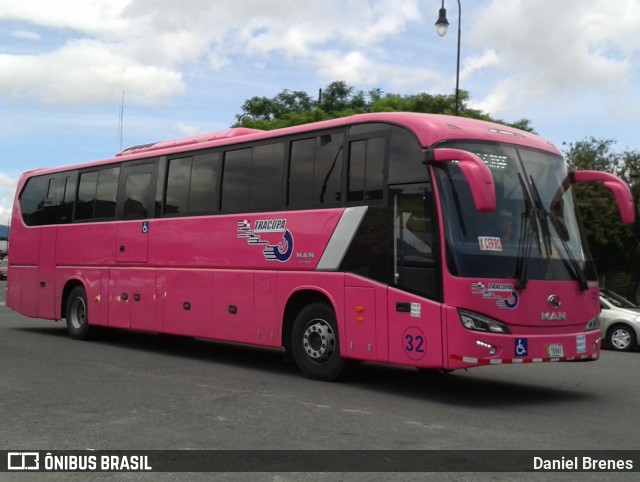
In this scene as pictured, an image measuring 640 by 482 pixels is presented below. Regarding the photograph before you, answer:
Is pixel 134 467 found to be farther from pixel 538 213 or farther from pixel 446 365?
pixel 538 213

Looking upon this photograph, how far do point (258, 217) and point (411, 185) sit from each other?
3003 mm

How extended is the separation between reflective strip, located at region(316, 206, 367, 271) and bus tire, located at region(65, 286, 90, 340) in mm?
7376

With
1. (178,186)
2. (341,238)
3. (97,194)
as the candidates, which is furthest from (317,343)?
(97,194)

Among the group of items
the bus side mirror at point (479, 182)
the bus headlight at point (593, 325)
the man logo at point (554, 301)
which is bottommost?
the bus headlight at point (593, 325)

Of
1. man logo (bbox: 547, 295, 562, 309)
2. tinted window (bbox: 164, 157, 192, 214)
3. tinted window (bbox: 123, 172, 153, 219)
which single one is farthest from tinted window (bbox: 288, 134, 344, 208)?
tinted window (bbox: 123, 172, 153, 219)

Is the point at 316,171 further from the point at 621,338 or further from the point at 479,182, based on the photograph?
the point at 621,338

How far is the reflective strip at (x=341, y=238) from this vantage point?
10.3 meters

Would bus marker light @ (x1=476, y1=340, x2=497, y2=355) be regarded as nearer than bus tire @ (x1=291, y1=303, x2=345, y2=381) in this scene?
Yes

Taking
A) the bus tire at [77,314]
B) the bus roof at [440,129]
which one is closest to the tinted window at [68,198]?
the bus tire at [77,314]

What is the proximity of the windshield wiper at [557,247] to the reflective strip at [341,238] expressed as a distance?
7.05ft

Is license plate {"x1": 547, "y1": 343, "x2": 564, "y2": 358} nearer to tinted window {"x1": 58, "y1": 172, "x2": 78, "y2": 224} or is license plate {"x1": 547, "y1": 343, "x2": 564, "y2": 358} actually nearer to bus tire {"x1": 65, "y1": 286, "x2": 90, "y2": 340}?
bus tire {"x1": 65, "y1": 286, "x2": 90, "y2": 340}

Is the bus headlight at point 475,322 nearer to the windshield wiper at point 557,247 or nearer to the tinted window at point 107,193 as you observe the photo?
the windshield wiper at point 557,247

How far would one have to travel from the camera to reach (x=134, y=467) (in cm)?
603

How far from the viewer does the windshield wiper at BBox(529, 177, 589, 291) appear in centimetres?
962
